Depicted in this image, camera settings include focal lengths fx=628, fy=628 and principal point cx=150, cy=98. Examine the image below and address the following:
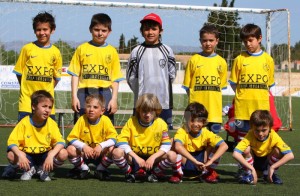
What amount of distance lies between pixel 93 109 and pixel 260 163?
180cm

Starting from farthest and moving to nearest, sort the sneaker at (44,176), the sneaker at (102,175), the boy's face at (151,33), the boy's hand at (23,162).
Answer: the boy's face at (151,33) < the sneaker at (102,175) < the sneaker at (44,176) < the boy's hand at (23,162)

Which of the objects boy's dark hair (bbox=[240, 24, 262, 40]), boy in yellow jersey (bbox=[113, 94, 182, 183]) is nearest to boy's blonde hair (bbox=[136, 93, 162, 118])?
boy in yellow jersey (bbox=[113, 94, 182, 183])

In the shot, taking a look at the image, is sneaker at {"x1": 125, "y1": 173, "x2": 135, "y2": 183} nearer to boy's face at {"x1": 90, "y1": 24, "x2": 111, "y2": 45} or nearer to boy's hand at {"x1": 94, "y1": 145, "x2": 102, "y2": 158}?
boy's hand at {"x1": 94, "y1": 145, "x2": 102, "y2": 158}

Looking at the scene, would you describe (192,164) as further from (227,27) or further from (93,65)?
(227,27)

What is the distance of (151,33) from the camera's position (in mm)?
6676

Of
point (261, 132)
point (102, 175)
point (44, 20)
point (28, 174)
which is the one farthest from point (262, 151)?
point (44, 20)

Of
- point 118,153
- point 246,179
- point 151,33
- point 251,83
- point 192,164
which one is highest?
point 151,33

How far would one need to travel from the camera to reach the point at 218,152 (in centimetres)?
622

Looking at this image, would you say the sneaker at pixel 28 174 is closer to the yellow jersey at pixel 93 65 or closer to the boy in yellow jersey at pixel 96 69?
the boy in yellow jersey at pixel 96 69

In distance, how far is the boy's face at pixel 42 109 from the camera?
6.17 meters

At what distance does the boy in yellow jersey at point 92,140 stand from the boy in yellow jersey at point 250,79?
1429 millimetres

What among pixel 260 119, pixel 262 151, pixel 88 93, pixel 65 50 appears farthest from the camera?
pixel 65 50

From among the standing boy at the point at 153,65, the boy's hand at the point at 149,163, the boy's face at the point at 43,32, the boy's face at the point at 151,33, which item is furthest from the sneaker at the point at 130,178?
the boy's face at the point at 43,32

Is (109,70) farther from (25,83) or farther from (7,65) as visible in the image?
(7,65)
